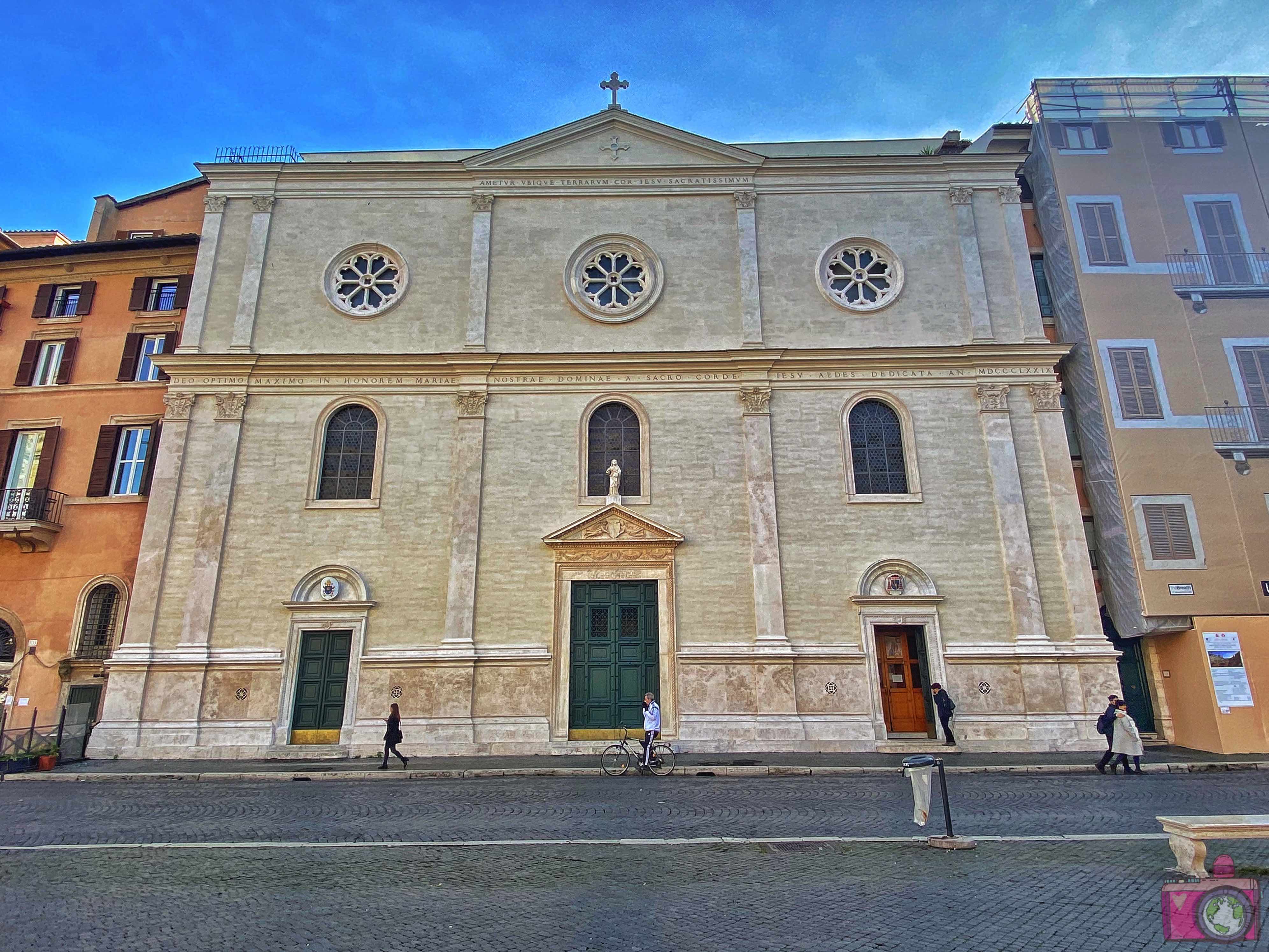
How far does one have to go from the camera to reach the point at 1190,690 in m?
17.1

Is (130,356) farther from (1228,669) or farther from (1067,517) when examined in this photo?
(1228,669)

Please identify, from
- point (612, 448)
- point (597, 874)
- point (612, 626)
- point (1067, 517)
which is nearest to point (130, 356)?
point (612, 448)

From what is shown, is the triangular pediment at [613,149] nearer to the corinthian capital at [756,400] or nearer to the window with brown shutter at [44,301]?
the corinthian capital at [756,400]

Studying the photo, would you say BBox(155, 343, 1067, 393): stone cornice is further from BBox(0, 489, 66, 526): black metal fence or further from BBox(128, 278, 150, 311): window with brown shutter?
BBox(0, 489, 66, 526): black metal fence

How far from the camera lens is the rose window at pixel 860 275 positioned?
19672 mm

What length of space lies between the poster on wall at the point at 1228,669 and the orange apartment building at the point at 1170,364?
0.03 meters

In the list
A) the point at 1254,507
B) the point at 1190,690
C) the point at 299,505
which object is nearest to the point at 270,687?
the point at 299,505

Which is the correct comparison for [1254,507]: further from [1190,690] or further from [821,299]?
[821,299]

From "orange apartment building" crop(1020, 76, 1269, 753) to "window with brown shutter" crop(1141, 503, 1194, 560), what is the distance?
0.12ft

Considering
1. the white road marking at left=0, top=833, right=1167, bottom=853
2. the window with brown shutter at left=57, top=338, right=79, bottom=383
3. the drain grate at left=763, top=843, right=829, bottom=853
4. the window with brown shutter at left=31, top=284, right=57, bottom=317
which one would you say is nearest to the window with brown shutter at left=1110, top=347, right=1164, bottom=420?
the white road marking at left=0, top=833, right=1167, bottom=853

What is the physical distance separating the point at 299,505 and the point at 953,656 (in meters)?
15.7

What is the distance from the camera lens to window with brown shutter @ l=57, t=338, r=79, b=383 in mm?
20312

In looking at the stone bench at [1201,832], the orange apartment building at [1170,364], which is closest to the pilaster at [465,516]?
the stone bench at [1201,832]

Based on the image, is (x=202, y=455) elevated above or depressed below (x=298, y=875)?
above
